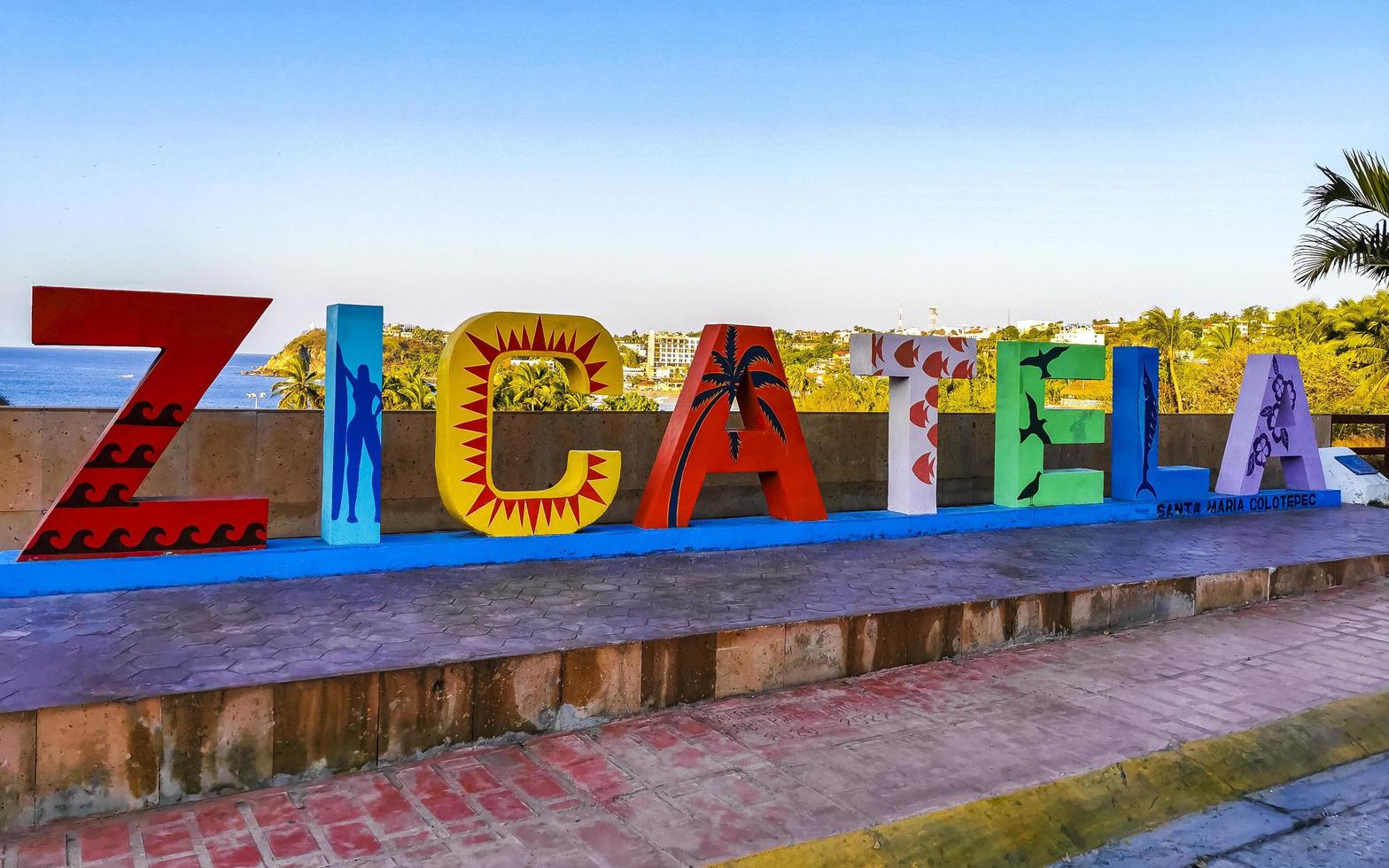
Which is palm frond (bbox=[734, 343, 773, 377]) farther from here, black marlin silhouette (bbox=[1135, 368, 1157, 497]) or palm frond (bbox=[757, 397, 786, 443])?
black marlin silhouette (bbox=[1135, 368, 1157, 497])

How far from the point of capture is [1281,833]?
4316 millimetres

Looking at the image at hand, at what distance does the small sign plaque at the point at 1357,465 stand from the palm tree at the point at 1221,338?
4277cm

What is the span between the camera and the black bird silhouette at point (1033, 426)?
33.4ft

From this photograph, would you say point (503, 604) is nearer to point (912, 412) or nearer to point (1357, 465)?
point (912, 412)

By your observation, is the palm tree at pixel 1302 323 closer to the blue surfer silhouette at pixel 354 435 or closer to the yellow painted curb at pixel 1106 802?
the yellow painted curb at pixel 1106 802

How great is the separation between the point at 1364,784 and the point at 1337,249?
37.7ft

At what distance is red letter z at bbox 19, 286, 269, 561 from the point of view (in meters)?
6.30

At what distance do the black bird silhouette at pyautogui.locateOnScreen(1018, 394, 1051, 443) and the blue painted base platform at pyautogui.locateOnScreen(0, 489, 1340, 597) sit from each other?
73cm

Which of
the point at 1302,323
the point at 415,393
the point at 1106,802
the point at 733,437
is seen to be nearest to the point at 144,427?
the point at 733,437

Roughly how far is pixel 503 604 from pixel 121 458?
2651 mm

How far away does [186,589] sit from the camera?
21.2ft

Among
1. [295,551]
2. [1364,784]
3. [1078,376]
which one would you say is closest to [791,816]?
[1364,784]

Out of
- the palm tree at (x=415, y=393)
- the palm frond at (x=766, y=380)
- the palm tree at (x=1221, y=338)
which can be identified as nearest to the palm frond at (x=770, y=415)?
the palm frond at (x=766, y=380)

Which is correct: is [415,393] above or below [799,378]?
below
